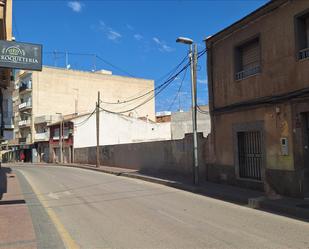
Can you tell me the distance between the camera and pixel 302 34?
41.1 ft

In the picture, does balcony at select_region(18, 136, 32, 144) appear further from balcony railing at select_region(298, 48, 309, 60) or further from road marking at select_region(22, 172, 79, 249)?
balcony railing at select_region(298, 48, 309, 60)

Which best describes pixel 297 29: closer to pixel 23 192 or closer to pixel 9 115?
pixel 23 192

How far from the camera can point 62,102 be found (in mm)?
68688

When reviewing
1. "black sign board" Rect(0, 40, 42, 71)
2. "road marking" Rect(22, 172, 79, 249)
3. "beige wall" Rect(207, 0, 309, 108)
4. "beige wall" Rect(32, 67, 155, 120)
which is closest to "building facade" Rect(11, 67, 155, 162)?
"beige wall" Rect(32, 67, 155, 120)

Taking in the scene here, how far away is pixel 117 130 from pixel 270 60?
3991 cm

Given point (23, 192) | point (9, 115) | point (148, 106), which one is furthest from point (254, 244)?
point (148, 106)

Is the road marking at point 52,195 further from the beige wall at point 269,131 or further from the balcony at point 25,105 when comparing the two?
the balcony at point 25,105

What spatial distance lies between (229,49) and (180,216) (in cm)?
815

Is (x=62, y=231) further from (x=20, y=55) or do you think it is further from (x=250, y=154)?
(x=250, y=154)

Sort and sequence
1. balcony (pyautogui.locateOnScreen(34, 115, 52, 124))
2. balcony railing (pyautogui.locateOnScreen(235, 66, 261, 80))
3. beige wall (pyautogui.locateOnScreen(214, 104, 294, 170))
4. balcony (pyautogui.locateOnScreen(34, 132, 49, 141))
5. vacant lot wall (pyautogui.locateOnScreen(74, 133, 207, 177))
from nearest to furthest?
1. beige wall (pyautogui.locateOnScreen(214, 104, 294, 170))
2. balcony railing (pyautogui.locateOnScreen(235, 66, 261, 80))
3. vacant lot wall (pyautogui.locateOnScreen(74, 133, 207, 177))
4. balcony (pyautogui.locateOnScreen(34, 132, 49, 141))
5. balcony (pyautogui.locateOnScreen(34, 115, 52, 124))

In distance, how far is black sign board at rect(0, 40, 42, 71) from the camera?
12.1m

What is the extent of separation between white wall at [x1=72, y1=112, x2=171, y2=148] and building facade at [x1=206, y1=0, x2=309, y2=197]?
35061 millimetres

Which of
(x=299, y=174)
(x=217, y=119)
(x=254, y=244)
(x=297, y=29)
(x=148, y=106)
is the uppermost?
(x=148, y=106)

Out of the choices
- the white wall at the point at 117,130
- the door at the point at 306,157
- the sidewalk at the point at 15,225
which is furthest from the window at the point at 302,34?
the white wall at the point at 117,130
